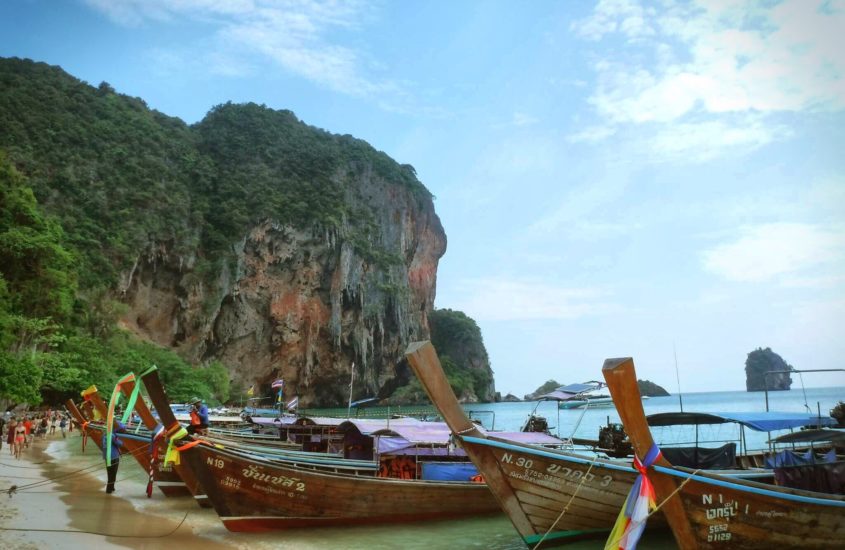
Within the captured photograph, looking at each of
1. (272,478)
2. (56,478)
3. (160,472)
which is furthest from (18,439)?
(272,478)

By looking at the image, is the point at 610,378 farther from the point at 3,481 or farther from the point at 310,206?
the point at 310,206

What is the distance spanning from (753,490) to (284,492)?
6592 mm

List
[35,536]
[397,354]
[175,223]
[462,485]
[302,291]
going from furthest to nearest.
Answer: [397,354], [302,291], [175,223], [462,485], [35,536]

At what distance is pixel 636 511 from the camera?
551 centimetres

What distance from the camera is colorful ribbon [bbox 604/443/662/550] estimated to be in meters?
5.35

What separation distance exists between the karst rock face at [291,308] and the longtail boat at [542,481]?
43307 millimetres

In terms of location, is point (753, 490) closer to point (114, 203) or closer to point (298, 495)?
point (298, 495)

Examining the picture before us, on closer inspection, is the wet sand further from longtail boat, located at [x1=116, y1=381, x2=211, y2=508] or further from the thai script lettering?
the thai script lettering

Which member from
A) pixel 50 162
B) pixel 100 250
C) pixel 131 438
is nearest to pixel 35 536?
pixel 131 438

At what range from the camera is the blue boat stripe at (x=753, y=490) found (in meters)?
5.80

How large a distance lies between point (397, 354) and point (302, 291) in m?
17.0

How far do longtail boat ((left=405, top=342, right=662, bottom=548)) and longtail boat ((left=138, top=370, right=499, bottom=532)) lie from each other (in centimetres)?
298

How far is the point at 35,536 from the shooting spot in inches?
336

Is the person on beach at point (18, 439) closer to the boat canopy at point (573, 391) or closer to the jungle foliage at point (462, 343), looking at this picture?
the boat canopy at point (573, 391)
